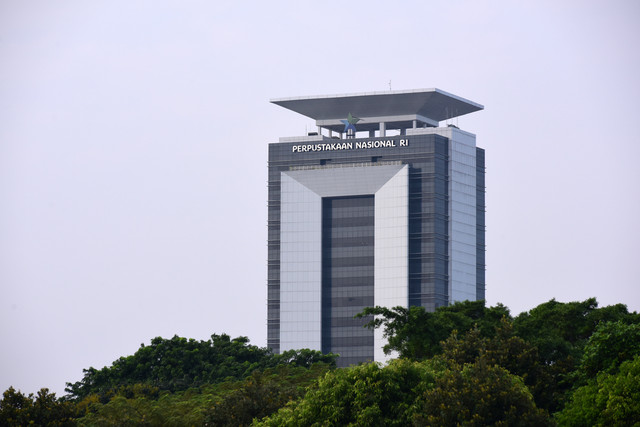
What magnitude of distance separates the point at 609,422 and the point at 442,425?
11.2 metres

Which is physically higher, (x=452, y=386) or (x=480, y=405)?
(x=452, y=386)

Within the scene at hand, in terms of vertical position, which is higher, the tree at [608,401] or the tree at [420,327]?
the tree at [420,327]

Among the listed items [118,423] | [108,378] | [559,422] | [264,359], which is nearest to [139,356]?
[108,378]

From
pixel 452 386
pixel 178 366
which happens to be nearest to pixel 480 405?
pixel 452 386

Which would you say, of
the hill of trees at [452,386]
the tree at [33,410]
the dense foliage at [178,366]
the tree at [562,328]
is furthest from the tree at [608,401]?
the dense foliage at [178,366]

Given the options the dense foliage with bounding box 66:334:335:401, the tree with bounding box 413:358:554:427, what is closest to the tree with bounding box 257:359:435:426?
the tree with bounding box 413:358:554:427

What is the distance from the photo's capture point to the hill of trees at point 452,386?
77375 millimetres

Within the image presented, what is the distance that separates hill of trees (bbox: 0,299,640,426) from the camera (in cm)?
7738

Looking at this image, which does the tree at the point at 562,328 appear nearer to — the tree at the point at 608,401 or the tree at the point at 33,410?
the tree at the point at 608,401

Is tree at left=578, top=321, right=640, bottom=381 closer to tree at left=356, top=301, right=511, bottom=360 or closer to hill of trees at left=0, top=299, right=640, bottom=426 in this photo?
hill of trees at left=0, top=299, right=640, bottom=426

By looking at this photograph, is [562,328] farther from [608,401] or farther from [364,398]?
[364,398]

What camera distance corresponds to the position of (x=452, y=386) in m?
77.6

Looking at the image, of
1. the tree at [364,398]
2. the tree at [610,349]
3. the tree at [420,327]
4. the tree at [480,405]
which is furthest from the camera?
the tree at [420,327]

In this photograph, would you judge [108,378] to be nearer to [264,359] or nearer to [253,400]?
[264,359]
